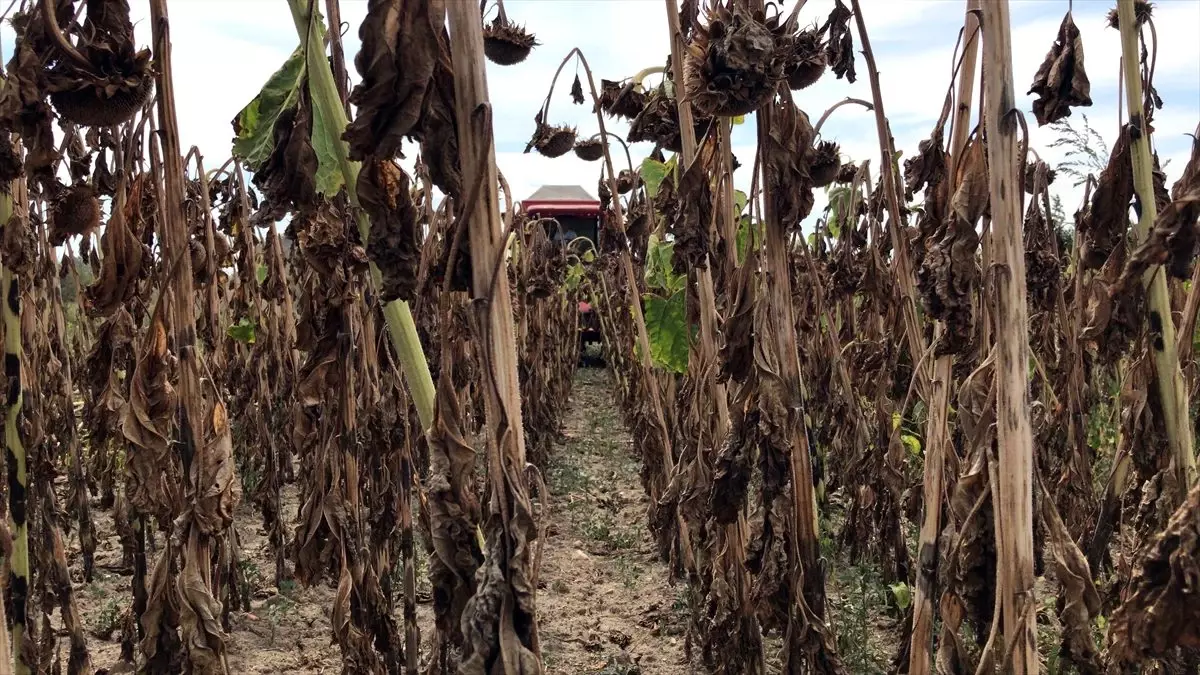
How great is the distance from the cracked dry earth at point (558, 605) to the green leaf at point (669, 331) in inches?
47.6

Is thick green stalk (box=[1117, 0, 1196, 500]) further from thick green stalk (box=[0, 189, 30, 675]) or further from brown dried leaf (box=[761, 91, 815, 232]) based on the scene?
thick green stalk (box=[0, 189, 30, 675])

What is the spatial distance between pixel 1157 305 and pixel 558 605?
2.97 metres

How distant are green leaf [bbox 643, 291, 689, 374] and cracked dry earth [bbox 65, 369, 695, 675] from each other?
47.6 inches

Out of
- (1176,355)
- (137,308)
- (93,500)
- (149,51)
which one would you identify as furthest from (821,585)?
(93,500)

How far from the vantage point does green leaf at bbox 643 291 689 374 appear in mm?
2932

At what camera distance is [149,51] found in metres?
1.59

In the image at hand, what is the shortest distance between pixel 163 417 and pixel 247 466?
4.15 metres

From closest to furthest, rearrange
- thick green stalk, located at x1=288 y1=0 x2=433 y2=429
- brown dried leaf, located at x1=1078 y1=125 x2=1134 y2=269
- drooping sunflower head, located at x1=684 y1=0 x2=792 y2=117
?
thick green stalk, located at x1=288 y1=0 x2=433 y2=429
drooping sunflower head, located at x1=684 y1=0 x2=792 y2=117
brown dried leaf, located at x1=1078 y1=125 x2=1134 y2=269

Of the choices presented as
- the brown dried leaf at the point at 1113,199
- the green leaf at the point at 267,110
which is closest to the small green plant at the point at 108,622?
the green leaf at the point at 267,110

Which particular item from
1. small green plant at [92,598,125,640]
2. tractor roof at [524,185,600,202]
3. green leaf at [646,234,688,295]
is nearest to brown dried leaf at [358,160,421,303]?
green leaf at [646,234,688,295]

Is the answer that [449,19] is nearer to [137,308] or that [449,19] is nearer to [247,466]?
[137,308]

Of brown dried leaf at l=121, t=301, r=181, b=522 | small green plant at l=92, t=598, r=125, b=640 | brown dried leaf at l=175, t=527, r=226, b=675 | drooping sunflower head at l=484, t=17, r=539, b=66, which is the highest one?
drooping sunflower head at l=484, t=17, r=539, b=66

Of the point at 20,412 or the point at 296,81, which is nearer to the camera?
the point at 296,81

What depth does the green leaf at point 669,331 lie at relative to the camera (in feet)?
9.62
